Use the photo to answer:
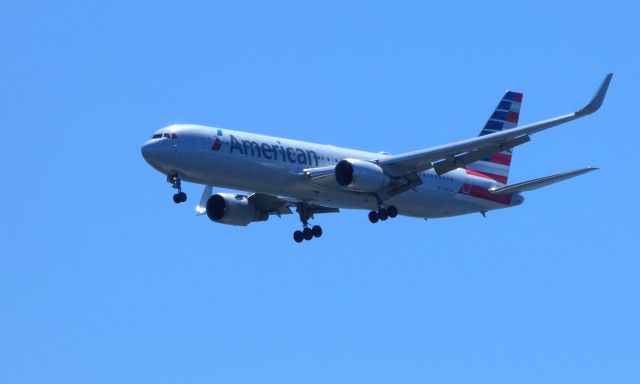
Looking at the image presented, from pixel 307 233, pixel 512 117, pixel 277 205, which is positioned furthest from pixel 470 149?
pixel 512 117

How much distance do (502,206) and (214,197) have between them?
14.2 metres

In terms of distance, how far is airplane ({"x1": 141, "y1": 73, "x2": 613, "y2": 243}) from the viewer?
5997cm

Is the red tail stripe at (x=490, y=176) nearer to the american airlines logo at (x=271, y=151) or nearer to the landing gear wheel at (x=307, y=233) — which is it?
the landing gear wheel at (x=307, y=233)

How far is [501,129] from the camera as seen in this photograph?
7375cm

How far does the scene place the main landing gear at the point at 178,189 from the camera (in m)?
60.2

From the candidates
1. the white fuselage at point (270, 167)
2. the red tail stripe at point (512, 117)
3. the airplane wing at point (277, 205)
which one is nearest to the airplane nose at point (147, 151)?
the white fuselage at point (270, 167)

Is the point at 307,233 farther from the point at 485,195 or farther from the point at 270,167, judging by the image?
the point at 485,195

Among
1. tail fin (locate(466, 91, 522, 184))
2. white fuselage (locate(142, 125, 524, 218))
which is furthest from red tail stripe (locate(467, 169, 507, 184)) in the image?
white fuselage (locate(142, 125, 524, 218))

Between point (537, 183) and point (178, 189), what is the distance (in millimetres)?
16847

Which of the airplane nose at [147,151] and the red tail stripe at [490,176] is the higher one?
the red tail stripe at [490,176]

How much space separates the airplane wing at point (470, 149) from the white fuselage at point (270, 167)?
6.37 feet

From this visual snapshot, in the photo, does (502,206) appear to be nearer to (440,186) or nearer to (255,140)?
(440,186)

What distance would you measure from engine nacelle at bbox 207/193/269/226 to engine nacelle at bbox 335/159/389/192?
7873 mm

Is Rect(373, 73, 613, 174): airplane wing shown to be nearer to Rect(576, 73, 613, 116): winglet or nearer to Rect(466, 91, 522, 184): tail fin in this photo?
Rect(576, 73, 613, 116): winglet
